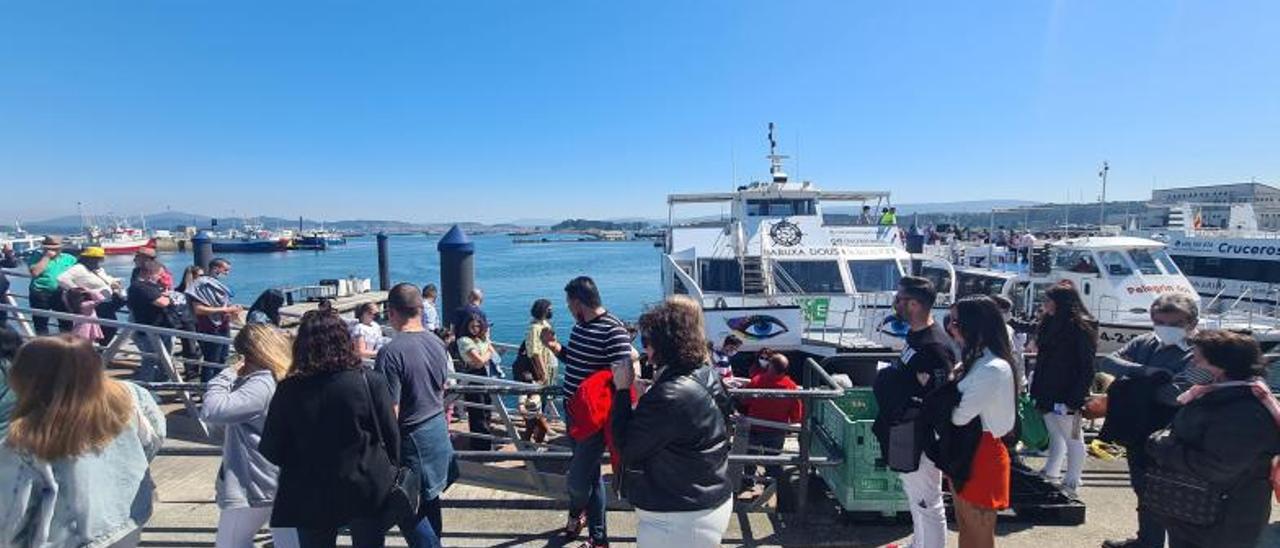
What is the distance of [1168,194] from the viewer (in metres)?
73.6

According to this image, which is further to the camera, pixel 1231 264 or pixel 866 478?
pixel 1231 264

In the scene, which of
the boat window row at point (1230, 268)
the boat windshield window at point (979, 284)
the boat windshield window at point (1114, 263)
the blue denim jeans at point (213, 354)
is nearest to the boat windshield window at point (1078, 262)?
the boat windshield window at point (1114, 263)

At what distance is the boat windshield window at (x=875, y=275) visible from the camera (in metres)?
11.8

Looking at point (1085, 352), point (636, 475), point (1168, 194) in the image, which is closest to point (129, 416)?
point (636, 475)

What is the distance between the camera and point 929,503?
121 inches

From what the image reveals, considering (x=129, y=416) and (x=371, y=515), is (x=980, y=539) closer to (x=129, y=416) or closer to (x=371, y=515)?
(x=371, y=515)

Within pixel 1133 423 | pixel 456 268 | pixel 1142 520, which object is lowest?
pixel 1142 520

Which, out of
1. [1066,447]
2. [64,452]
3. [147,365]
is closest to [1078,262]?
[1066,447]

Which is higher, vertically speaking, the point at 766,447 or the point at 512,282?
the point at 766,447

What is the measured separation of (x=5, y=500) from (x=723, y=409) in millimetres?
2507

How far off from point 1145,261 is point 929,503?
47.1 ft

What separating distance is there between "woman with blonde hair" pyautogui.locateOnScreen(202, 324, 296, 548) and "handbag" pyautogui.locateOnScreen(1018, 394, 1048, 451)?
14.3ft

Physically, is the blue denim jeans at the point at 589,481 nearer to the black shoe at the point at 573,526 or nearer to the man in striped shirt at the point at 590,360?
the man in striped shirt at the point at 590,360

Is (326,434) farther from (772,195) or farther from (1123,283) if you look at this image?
(1123,283)
